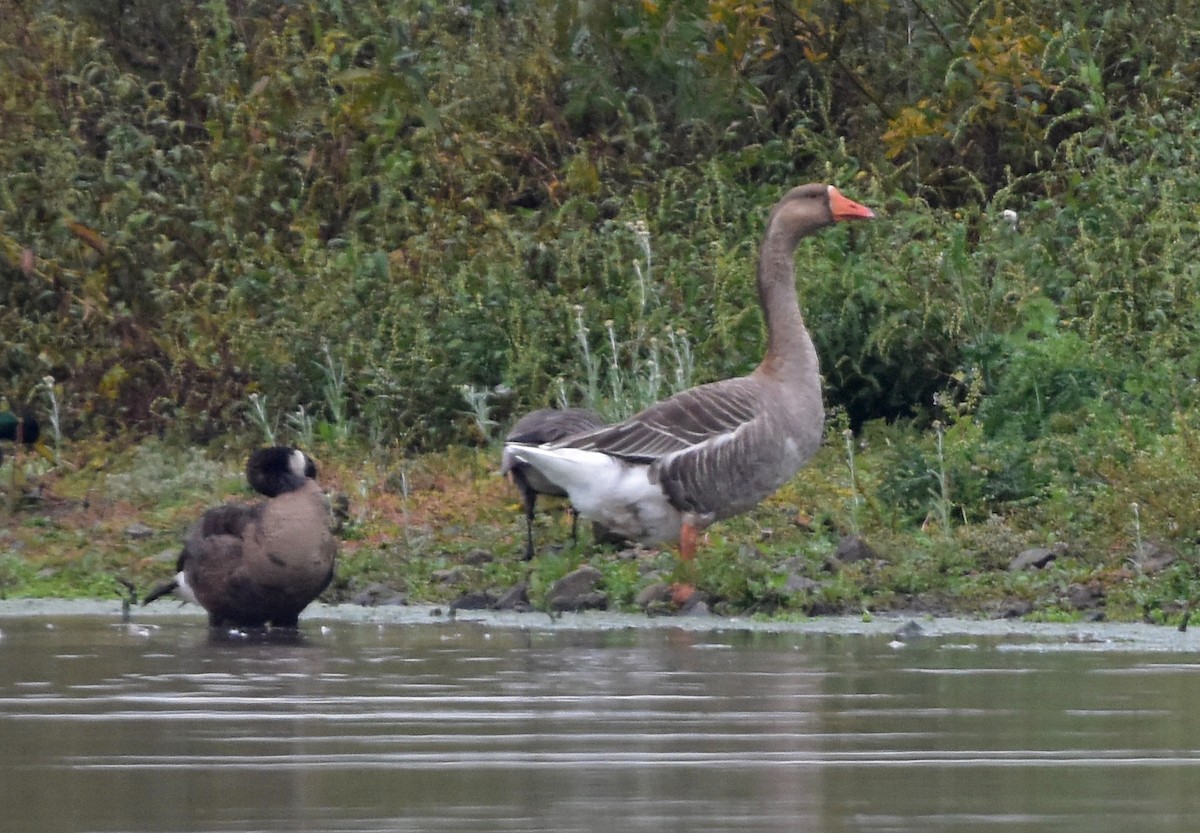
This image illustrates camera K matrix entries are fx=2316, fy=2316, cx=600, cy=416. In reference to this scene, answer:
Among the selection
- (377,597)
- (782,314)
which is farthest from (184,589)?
(782,314)

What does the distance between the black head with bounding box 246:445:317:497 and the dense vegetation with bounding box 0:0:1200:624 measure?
103 inches

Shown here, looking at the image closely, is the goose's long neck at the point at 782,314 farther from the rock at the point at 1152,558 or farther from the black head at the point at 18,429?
the black head at the point at 18,429

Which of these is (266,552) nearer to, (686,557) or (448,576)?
(448,576)

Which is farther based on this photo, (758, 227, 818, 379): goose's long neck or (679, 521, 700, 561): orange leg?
(758, 227, 818, 379): goose's long neck

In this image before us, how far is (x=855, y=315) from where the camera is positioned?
12.2 metres

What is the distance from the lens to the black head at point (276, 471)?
9.12 metres

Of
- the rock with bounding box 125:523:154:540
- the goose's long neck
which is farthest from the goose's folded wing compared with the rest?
the rock with bounding box 125:523:154:540

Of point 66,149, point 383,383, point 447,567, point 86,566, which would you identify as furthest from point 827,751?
point 66,149

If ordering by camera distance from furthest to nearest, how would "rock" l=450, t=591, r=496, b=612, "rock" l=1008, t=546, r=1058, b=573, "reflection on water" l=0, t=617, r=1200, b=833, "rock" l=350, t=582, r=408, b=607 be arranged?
"rock" l=350, t=582, r=408, b=607 → "rock" l=450, t=591, r=496, b=612 → "rock" l=1008, t=546, r=1058, b=573 → "reflection on water" l=0, t=617, r=1200, b=833

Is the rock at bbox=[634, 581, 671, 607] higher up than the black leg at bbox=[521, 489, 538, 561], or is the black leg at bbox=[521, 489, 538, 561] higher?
the black leg at bbox=[521, 489, 538, 561]

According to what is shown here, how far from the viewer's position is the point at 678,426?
384 inches

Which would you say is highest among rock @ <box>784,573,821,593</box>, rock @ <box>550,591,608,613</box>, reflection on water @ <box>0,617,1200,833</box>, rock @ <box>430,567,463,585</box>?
rock @ <box>430,567,463,585</box>

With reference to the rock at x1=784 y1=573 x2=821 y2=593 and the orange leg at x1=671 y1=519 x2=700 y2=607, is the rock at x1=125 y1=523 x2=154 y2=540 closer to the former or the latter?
the orange leg at x1=671 y1=519 x2=700 y2=607

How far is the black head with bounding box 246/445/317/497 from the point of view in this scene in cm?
912
